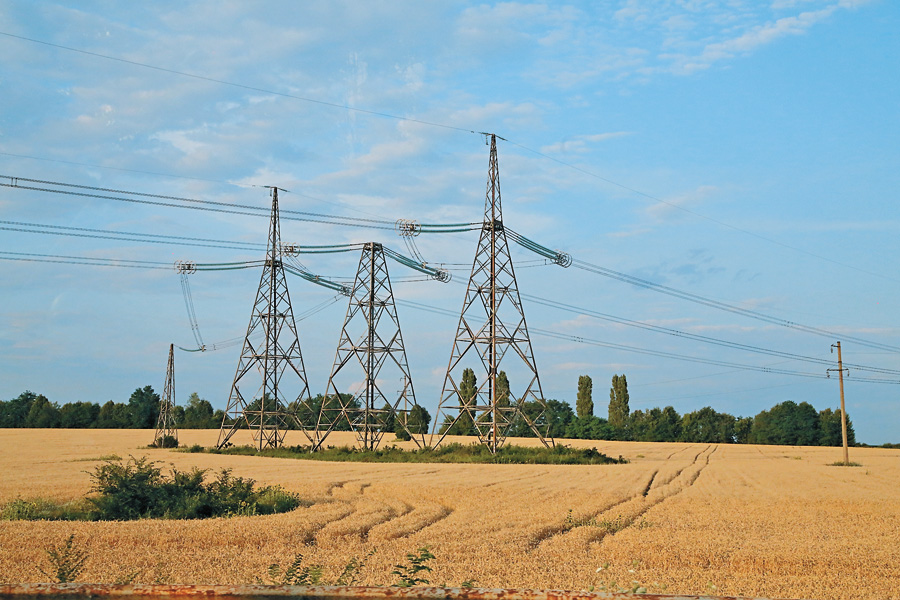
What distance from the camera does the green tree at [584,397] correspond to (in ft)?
416

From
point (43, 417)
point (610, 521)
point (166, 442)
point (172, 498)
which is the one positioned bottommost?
point (610, 521)

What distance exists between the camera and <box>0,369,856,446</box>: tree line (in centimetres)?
11400

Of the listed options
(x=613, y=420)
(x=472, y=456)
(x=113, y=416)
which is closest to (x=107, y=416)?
(x=113, y=416)

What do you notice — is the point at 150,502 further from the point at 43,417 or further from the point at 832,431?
the point at 43,417

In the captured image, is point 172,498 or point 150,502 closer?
point 150,502

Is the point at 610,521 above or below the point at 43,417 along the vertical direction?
below

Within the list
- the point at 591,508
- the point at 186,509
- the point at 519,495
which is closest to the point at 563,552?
the point at 591,508

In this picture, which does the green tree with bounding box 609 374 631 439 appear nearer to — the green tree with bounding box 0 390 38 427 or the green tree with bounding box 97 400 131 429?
the green tree with bounding box 97 400 131 429

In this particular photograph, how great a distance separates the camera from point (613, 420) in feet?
426

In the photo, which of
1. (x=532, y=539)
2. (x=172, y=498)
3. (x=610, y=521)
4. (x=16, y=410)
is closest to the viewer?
(x=532, y=539)

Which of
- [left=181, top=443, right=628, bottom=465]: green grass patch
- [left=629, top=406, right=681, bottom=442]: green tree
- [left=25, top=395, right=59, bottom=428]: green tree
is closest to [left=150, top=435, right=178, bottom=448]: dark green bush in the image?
[left=181, top=443, right=628, bottom=465]: green grass patch

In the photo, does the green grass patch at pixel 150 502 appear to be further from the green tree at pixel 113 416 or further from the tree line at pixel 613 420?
the green tree at pixel 113 416

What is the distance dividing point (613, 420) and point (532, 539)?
11805cm

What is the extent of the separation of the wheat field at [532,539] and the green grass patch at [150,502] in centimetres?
151
